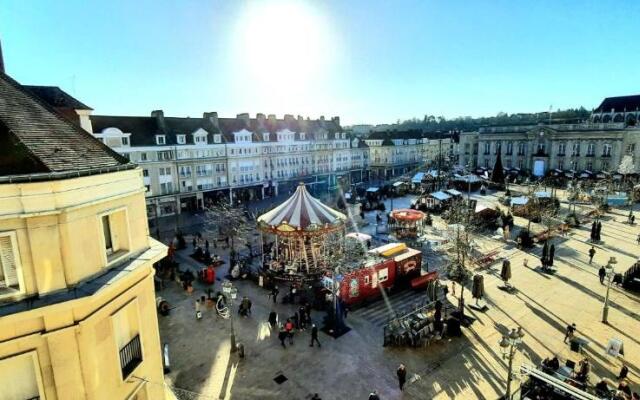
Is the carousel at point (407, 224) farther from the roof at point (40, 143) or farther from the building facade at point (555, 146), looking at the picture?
the building facade at point (555, 146)

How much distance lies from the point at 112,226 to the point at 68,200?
1.64 metres

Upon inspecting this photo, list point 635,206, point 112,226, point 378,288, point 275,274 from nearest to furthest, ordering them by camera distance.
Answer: point 112,226 < point 378,288 < point 275,274 < point 635,206

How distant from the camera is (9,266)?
5898 millimetres

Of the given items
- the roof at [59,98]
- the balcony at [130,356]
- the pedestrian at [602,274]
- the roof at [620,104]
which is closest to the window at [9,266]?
the balcony at [130,356]

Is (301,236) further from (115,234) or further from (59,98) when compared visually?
(115,234)

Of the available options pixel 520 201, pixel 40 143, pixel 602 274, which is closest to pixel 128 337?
pixel 40 143

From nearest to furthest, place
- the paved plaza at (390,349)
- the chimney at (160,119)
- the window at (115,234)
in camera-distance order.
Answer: the window at (115,234) → the paved plaza at (390,349) → the chimney at (160,119)

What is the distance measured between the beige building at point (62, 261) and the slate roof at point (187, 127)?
3507 cm

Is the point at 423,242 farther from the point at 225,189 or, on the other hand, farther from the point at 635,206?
the point at 635,206

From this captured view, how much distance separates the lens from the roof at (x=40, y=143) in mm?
5984

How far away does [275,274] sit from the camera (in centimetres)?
2338

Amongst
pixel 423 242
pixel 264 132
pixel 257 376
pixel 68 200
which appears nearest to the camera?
pixel 68 200

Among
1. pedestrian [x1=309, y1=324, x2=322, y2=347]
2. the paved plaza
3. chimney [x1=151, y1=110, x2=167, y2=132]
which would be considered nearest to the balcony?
the paved plaza

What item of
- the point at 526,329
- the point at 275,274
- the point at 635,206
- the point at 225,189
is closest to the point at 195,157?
the point at 225,189
